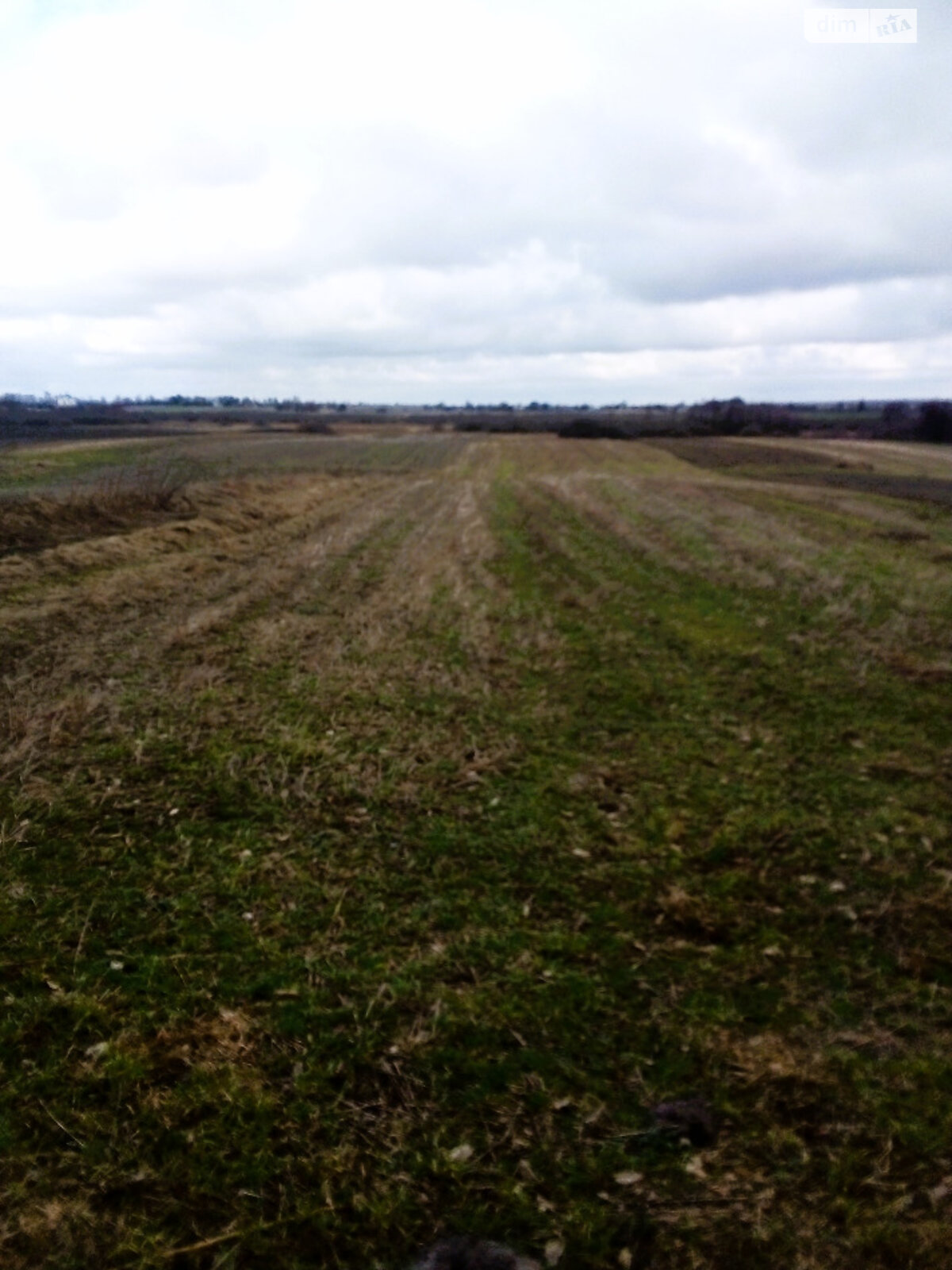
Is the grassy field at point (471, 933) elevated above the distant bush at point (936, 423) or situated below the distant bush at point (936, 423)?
below

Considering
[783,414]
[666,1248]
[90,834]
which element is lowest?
[666,1248]

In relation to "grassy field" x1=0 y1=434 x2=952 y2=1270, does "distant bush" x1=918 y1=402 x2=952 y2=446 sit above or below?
above

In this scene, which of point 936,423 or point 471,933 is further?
point 936,423

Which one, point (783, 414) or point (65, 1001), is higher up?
point (783, 414)

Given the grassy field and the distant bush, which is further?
the distant bush

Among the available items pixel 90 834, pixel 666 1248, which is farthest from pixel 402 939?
pixel 90 834

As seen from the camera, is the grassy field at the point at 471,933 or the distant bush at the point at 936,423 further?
the distant bush at the point at 936,423

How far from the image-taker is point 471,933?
16.9 ft

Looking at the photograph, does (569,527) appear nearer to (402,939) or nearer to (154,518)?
(154,518)

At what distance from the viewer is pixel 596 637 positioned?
11266 mm

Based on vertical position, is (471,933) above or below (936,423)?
below

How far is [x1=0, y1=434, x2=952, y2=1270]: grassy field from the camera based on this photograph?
3.48 meters

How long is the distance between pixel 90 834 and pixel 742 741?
18.7 feet

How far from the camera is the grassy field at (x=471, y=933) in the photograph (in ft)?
11.4
